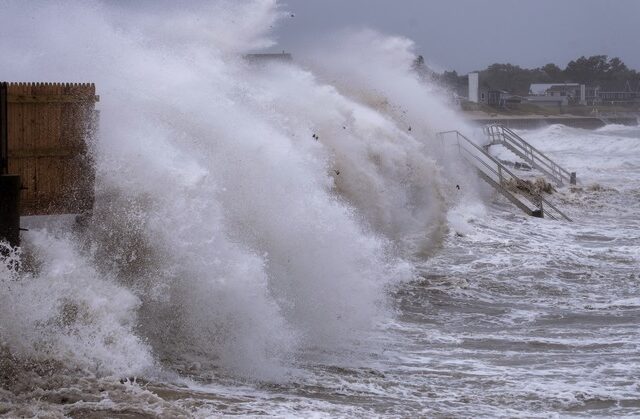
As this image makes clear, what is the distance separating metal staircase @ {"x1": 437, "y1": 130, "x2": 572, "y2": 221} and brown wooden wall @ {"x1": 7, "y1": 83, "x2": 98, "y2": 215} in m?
14.2

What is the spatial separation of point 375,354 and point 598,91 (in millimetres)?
114968

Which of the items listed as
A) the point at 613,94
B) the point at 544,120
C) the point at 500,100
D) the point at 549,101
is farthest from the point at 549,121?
the point at 613,94

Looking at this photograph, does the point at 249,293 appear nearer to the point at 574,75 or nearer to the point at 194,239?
the point at 194,239

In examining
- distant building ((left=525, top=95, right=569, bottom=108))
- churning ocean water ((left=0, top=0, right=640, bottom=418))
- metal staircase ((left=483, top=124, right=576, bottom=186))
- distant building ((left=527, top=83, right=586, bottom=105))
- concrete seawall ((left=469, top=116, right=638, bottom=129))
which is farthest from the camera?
distant building ((left=527, top=83, right=586, bottom=105))

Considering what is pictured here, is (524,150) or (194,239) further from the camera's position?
(524,150)

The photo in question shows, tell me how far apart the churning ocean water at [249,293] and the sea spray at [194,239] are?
0.07 feet

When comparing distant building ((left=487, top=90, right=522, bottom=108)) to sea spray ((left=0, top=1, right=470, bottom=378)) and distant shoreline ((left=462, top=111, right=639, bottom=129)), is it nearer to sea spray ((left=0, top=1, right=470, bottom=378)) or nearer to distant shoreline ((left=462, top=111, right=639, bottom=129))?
distant shoreline ((left=462, top=111, right=639, bottom=129))

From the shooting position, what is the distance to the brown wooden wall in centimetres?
885

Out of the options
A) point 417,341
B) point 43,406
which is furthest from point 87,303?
point 417,341

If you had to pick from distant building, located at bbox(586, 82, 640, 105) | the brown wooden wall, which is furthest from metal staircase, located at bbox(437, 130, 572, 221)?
distant building, located at bbox(586, 82, 640, 105)

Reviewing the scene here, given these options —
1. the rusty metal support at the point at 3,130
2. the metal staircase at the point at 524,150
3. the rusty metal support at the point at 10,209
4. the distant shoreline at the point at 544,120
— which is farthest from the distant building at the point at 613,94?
the rusty metal support at the point at 10,209

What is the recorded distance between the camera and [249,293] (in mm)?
9398

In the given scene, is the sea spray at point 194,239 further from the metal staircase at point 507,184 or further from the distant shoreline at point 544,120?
the distant shoreline at point 544,120

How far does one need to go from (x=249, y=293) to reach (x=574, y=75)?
130154 mm
